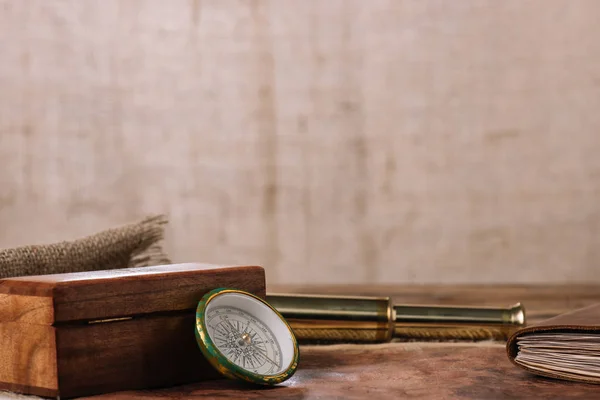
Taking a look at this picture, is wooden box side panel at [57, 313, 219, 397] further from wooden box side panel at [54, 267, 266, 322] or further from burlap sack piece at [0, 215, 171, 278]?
burlap sack piece at [0, 215, 171, 278]

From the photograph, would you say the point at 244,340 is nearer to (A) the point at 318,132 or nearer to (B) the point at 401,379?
(B) the point at 401,379

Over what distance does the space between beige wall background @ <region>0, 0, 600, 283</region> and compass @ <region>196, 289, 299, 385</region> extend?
2012 millimetres

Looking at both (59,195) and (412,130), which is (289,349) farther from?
(59,195)

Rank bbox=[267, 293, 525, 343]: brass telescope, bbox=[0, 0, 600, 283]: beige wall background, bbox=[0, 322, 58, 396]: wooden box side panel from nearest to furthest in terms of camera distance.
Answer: bbox=[0, 322, 58, 396]: wooden box side panel → bbox=[267, 293, 525, 343]: brass telescope → bbox=[0, 0, 600, 283]: beige wall background

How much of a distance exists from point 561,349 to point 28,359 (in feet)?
2.55

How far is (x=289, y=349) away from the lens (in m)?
1.20

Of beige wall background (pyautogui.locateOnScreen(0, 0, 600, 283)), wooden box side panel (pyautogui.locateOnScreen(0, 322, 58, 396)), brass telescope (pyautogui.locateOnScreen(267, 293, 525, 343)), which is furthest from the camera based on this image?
beige wall background (pyautogui.locateOnScreen(0, 0, 600, 283))

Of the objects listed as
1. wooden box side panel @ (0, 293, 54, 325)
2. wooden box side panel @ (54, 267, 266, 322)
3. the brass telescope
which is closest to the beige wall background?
the brass telescope

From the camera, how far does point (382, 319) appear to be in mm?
1490

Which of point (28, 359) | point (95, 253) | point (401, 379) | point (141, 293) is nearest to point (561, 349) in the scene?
point (401, 379)

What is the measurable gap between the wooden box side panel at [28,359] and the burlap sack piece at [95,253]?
37 cm

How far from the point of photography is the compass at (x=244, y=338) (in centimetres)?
111

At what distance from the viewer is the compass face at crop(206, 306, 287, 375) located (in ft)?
3.74

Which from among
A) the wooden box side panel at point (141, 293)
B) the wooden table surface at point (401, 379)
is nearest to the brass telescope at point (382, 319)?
the wooden table surface at point (401, 379)
